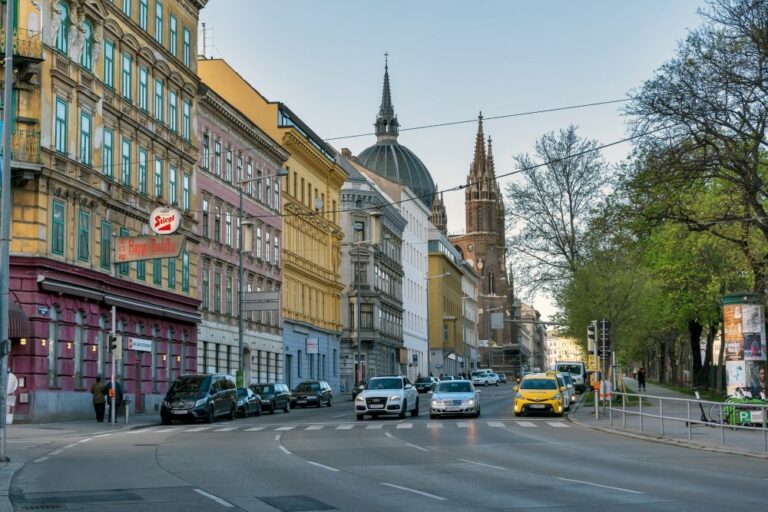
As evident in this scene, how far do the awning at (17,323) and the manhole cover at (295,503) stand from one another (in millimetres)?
22494

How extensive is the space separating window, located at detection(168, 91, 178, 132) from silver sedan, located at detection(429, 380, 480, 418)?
58.2 feet

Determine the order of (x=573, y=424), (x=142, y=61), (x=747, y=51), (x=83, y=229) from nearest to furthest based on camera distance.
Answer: (x=747, y=51)
(x=573, y=424)
(x=83, y=229)
(x=142, y=61)

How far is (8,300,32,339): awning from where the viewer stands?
36.1 meters

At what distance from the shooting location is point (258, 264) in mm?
67125

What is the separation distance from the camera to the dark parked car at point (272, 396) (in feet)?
173

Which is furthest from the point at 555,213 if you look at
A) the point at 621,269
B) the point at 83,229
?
the point at 83,229

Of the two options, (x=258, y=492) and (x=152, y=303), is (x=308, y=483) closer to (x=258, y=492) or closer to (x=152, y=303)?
(x=258, y=492)

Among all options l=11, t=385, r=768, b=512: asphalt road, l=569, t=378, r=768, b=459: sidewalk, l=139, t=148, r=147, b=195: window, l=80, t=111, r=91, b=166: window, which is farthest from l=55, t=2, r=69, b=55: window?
l=569, t=378, r=768, b=459: sidewalk

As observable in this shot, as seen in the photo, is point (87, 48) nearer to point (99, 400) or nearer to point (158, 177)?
point (158, 177)

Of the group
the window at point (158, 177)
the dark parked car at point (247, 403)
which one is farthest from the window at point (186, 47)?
the dark parked car at point (247, 403)

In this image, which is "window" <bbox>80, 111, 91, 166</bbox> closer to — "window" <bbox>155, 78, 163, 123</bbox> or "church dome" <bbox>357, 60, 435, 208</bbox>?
"window" <bbox>155, 78, 163, 123</bbox>

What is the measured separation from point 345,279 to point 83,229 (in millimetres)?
53870

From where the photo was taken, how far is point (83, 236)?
41.8m

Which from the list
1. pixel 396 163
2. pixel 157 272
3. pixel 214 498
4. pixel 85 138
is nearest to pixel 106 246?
pixel 85 138
